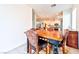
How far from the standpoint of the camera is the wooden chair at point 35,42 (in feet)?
6.08

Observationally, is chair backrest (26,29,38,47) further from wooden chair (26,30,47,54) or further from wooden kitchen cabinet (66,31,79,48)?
wooden kitchen cabinet (66,31,79,48)

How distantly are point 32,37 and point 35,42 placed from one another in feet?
0.28

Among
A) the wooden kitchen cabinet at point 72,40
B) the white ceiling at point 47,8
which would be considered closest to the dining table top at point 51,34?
the wooden kitchen cabinet at point 72,40

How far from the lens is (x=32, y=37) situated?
6.15ft

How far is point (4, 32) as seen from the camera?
1.85 metres

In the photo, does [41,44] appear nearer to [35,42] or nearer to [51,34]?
[35,42]

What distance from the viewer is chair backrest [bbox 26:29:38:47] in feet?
6.09

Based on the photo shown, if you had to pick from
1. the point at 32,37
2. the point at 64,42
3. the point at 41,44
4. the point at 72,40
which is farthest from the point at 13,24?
the point at 72,40

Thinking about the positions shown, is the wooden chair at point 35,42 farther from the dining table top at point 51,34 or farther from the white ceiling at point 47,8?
the white ceiling at point 47,8

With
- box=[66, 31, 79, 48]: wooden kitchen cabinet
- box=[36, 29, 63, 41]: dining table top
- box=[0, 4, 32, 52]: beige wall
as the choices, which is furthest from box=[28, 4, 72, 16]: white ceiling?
box=[66, 31, 79, 48]: wooden kitchen cabinet

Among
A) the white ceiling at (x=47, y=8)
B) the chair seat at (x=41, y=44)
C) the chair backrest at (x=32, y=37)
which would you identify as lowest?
the chair seat at (x=41, y=44)
